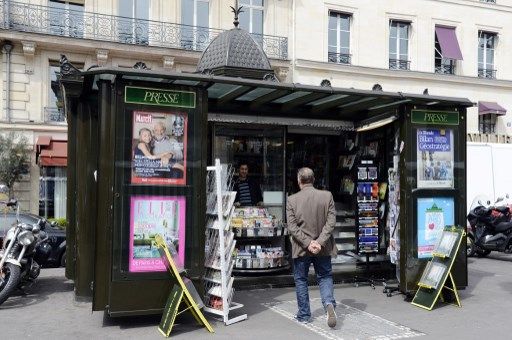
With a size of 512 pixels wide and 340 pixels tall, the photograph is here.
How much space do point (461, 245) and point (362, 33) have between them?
17.7 meters

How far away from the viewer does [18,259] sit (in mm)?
7523

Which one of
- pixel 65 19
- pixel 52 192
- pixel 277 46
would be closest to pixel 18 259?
pixel 52 192

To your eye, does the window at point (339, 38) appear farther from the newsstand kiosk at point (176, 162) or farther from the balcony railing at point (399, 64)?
the newsstand kiosk at point (176, 162)

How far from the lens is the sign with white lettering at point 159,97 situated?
20.0ft

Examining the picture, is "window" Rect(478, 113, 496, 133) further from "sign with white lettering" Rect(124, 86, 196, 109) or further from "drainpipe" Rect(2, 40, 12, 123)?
"sign with white lettering" Rect(124, 86, 196, 109)

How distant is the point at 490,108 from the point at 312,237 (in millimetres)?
21874

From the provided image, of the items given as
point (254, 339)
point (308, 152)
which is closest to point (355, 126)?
point (308, 152)

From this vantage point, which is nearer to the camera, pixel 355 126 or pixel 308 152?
pixel 355 126

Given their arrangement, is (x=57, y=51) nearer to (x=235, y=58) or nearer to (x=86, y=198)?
(x=235, y=58)

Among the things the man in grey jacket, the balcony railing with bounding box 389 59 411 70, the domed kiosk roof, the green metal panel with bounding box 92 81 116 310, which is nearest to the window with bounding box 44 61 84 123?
the domed kiosk roof

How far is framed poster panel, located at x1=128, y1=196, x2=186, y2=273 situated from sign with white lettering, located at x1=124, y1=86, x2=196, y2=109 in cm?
110

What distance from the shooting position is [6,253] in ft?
24.4

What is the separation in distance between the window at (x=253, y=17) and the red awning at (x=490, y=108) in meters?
Answer: 11.2

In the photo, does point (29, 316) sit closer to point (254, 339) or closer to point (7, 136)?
point (254, 339)
